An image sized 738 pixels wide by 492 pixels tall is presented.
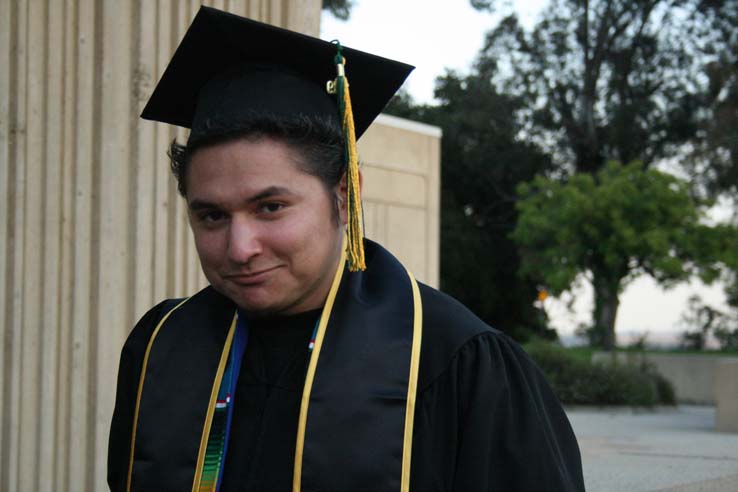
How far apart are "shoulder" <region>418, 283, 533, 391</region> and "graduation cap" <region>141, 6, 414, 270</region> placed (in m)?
0.23

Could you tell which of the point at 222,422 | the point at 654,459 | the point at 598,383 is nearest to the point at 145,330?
the point at 222,422

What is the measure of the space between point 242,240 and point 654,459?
4640 millimetres

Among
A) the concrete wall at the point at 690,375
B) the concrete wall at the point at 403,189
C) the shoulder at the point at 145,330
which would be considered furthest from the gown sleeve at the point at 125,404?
the concrete wall at the point at 690,375

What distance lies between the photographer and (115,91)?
167 inches

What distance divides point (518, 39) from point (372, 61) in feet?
119

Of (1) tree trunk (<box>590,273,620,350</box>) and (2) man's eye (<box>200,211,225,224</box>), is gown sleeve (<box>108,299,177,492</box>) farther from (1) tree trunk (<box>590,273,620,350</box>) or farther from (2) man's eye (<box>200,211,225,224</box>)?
(1) tree trunk (<box>590,273,620,350</box>)

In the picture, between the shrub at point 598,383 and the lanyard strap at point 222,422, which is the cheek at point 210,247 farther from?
the shrub at point 598,383

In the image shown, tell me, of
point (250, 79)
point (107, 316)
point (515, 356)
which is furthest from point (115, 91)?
point (515, 356)

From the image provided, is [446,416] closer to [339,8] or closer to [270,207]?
A: [270,207]

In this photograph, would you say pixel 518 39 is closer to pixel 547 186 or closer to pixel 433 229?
pixel 547 186

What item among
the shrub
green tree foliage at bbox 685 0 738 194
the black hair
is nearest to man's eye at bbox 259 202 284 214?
the black hair

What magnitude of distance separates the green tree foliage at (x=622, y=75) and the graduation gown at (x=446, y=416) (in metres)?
34.5

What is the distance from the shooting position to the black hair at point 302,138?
2.09 metres

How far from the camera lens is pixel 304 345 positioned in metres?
2.23
